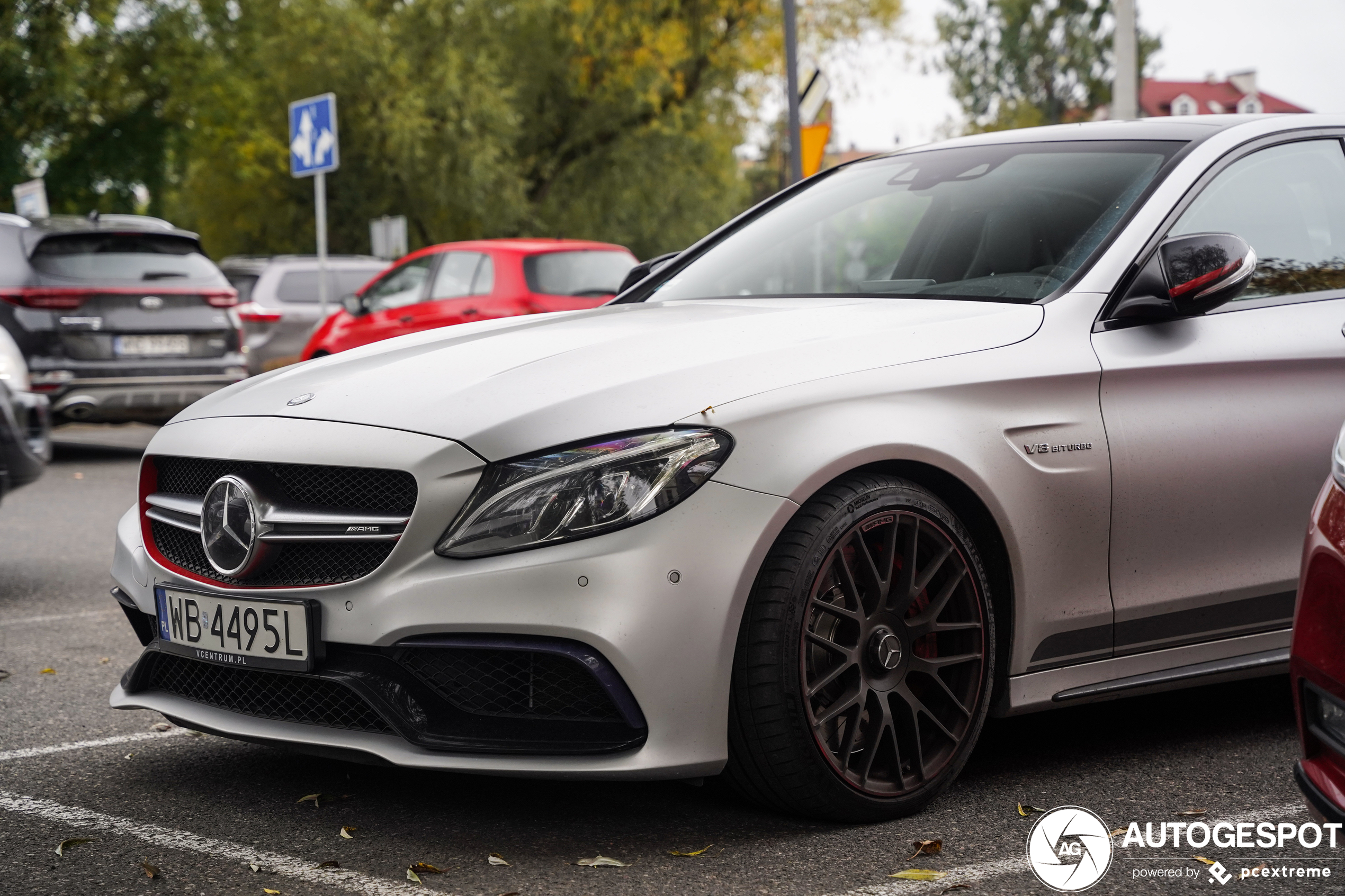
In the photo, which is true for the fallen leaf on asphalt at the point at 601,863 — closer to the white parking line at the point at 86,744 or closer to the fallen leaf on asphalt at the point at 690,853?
the fallen leaf on asphalt at the point at 690,853

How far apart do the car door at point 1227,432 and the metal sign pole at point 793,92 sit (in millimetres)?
6843

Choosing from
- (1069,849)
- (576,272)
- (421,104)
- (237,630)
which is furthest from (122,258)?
(421,104)

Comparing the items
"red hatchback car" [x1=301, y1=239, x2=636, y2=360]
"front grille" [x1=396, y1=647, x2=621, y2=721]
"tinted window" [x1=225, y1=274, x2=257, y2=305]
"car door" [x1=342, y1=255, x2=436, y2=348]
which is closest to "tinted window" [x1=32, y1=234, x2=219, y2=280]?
"red hatchback car" [x1=301, y1=239, x2=636, y2=360]

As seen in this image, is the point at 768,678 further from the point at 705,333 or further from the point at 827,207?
the point at 827,207

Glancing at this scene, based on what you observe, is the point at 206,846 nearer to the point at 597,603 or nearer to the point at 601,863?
the point at 601,863

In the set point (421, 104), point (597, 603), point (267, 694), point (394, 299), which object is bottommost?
point (267, 694)

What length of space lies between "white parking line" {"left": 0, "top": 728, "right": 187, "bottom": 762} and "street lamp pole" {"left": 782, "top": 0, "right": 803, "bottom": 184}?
748 centimetres

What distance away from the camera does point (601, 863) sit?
10.2ft

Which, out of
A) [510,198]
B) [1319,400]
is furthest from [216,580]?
[510,198]

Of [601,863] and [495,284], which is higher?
[495,284]

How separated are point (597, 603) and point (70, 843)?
130cm

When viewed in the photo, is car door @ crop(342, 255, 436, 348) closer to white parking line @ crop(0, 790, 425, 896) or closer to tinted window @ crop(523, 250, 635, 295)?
tinted window @ crop(523, 250, 635, 295)

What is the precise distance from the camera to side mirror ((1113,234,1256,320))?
11.9ft

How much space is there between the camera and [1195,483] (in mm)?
3693
